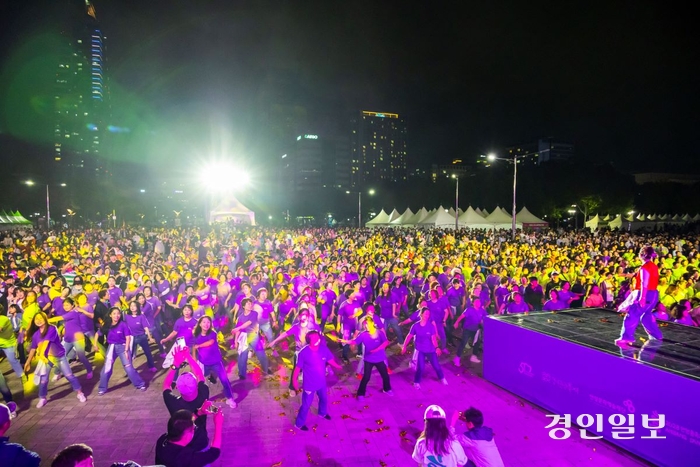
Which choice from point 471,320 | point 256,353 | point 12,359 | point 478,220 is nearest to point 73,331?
point 12,359

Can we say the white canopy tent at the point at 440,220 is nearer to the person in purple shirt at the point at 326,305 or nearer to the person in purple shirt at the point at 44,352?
the person in purple shirt at the point at 326,305

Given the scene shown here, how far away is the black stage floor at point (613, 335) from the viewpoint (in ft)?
16.8

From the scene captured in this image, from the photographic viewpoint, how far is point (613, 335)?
638 centimetres

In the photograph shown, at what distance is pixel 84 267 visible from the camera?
13.1m

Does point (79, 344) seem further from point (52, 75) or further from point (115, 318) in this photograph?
point (52, 75)

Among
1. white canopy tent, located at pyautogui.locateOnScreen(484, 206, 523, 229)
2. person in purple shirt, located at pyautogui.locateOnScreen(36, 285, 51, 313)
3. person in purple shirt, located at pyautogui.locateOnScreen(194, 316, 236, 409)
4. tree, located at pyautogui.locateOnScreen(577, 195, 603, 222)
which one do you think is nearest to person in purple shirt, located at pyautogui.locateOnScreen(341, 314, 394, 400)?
person in purple shirt, located at pyautogui.locateOnScreen(194, 316, 236, 409)

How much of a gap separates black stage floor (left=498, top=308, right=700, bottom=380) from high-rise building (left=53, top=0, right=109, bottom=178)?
352 feet

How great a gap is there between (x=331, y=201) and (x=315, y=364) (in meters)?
88.5

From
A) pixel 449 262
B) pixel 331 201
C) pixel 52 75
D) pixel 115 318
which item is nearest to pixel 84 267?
pixel 115 318

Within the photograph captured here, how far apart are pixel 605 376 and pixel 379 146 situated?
618ft

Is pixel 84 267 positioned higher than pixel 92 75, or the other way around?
pixel 92 75

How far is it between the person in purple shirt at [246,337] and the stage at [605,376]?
163 inches

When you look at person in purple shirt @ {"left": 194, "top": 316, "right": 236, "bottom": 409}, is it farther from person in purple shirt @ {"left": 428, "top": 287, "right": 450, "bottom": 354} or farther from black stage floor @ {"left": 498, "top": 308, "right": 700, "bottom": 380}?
black stage floor @ {"left": 498, "top": 308, "right": 700, "bottom": 380}

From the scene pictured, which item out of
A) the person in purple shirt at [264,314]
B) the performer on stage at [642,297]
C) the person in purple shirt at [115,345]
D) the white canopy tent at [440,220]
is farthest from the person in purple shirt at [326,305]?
the white canopy tent at [440,220]
